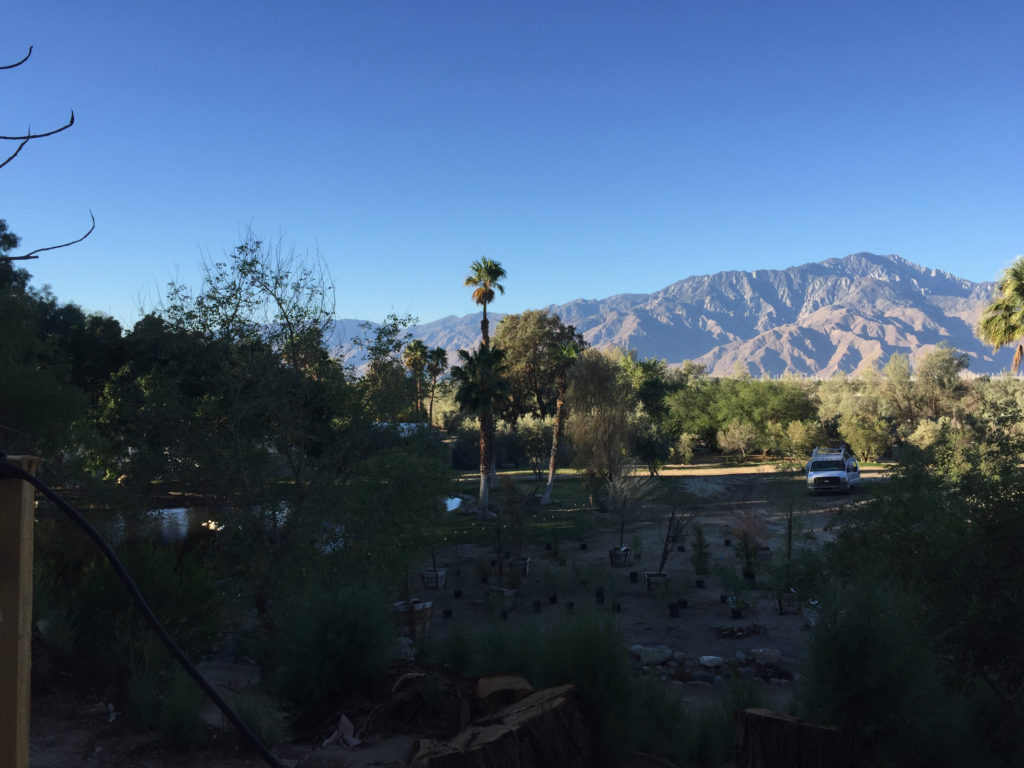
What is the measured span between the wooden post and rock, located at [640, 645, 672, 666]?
10349 mm

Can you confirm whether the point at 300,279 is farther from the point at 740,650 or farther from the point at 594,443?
the point at 594,443

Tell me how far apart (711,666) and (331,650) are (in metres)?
6.95

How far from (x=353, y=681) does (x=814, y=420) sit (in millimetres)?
51310

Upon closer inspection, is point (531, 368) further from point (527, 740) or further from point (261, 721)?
point (527, 740)

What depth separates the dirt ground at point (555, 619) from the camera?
5.42m

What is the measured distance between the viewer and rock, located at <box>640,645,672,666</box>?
11.0 metres

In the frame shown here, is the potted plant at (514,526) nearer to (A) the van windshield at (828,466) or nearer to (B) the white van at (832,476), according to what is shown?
(B) the white van at (832,476)

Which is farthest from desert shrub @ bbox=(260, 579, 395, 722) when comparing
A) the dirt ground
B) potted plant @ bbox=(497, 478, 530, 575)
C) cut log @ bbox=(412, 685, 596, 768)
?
potted plant @ bbox=(497, 478, 530, 575)

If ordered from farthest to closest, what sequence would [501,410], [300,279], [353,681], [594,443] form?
1. [501,410]
2. [594,443]
3. [300,279]
4. [353,681]

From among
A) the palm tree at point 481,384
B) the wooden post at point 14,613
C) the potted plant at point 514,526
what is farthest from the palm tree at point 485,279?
the wooden post at point 14,613

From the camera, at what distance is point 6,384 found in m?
11.7

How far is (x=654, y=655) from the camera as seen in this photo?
11.1 meters

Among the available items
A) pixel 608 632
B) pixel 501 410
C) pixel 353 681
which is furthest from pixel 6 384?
pixel 501 410

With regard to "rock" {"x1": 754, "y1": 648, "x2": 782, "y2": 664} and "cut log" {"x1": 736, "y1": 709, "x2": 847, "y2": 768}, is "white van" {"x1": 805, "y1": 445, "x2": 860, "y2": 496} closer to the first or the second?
"rock" {"x1": 754, "y1": 648, "x2": 782, "y2": 664}
